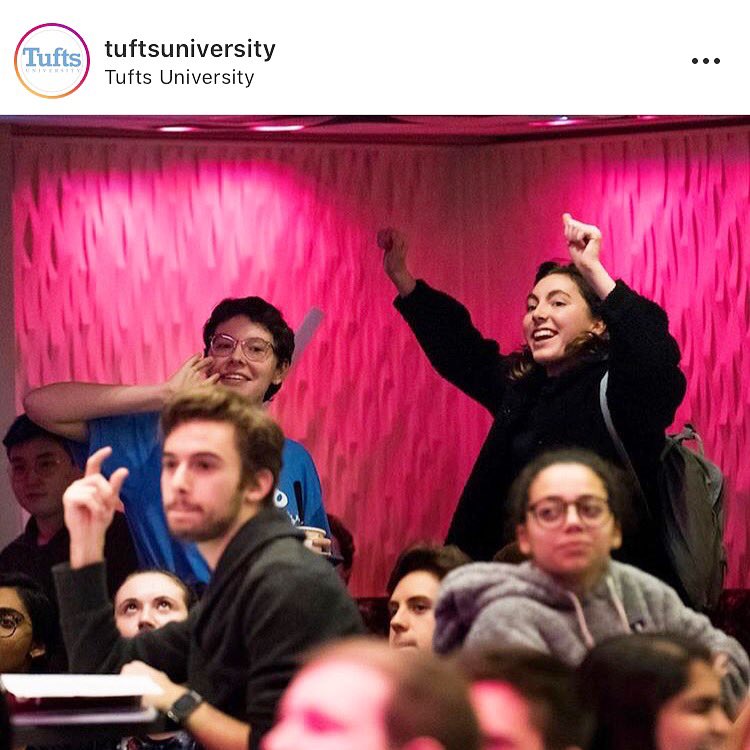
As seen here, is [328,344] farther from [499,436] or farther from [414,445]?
[499,436]

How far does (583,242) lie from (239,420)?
1315mm

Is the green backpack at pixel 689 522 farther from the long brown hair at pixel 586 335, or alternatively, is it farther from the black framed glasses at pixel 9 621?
the black framed glasses at pixel 9 621

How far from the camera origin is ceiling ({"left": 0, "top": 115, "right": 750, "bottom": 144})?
187 inches

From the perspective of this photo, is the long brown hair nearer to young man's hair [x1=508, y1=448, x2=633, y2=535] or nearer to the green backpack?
the green backpack

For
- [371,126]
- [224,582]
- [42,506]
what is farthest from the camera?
[371,126]

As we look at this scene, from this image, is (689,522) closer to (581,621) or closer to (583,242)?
(583,242)

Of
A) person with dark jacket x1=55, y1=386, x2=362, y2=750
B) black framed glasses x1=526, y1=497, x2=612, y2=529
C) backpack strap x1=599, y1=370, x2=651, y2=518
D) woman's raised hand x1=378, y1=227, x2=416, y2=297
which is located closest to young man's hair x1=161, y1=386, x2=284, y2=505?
person with dark jacket x1=55, y1=386, x2=362, y2=750

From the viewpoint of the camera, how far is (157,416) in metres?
4.88

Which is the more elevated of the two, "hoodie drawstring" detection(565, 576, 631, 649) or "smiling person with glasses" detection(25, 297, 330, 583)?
"smiling person with glasses" detection(25, 297, 330, 583)

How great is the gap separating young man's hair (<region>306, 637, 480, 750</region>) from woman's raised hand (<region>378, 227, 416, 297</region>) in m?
2.72

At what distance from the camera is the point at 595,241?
4.18 m

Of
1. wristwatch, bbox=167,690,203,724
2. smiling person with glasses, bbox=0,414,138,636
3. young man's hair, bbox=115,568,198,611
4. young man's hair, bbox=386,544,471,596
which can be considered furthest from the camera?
smiling person with glasses, bbox=0,414,138,636

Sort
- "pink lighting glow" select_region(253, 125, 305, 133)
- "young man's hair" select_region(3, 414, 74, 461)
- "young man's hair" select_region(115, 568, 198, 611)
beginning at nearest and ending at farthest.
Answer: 1. "young man's hair" select_region(115, 568, 198, 611)
2. "young man's hair" select_region(3, 414, 74, 461)
3. "pink lighting glow" select_region(253, 125, 305, 133)

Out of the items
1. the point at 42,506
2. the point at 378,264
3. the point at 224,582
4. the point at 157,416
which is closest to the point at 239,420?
the point at 224,582
